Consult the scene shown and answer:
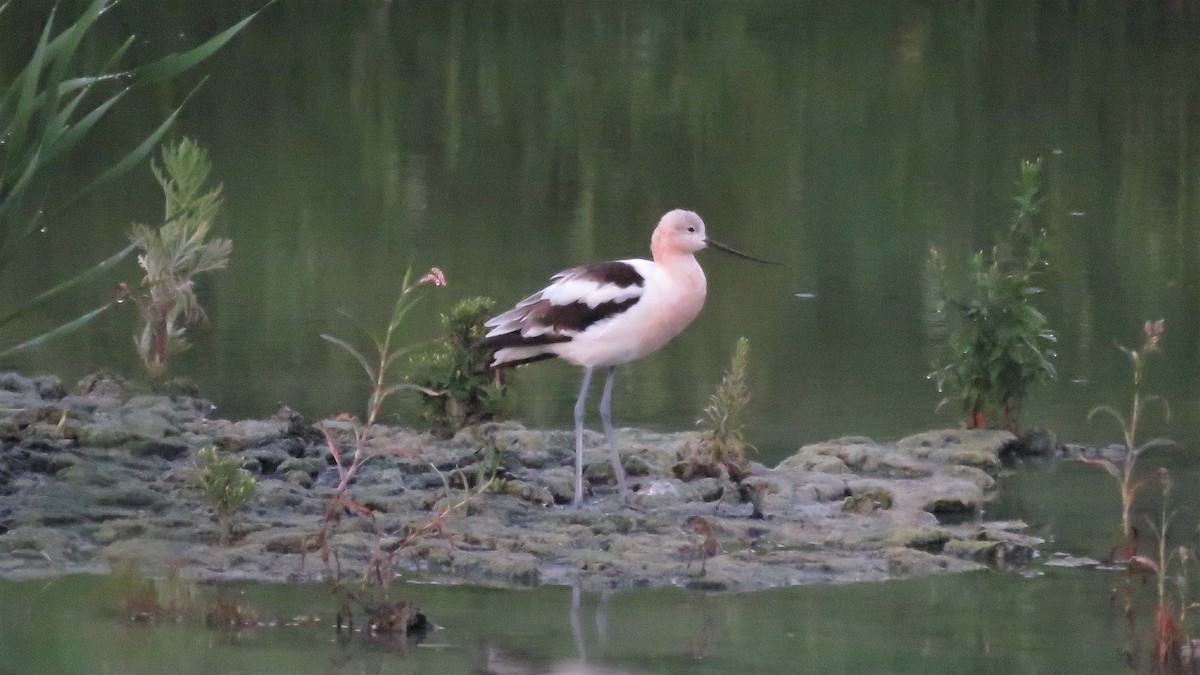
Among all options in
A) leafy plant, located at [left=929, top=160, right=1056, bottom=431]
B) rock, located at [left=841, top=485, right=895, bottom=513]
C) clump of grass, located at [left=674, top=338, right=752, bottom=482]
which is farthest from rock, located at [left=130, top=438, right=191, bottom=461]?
leafy plant, located at [left=929, top=160, right=1056, bottom=431]

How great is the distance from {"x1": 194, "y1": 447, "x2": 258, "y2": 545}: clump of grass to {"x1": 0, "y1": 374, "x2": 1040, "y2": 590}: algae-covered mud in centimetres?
12

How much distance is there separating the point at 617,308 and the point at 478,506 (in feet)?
3.99

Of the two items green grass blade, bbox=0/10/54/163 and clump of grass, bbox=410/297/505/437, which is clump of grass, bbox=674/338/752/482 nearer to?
clump of grass, bbox=410/297/505/437

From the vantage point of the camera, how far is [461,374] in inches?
404

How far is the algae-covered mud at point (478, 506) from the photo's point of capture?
8.07 m

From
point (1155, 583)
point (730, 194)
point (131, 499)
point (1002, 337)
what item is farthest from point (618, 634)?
point (730, 194)

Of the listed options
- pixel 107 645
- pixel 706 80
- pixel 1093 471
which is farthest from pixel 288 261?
pixel 706 80

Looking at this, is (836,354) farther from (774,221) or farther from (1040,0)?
(1040,0)

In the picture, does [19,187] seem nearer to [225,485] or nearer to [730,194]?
[225,485]

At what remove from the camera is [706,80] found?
2678cm

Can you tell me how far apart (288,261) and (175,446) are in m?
5.64

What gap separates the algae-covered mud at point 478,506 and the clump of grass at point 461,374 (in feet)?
0.52

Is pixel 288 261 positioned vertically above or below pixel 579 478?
above

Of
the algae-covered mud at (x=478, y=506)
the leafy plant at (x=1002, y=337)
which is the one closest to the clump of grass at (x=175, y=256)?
the algae-covered mud at (x=478, y=506)
